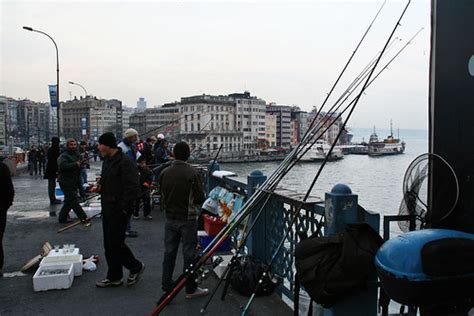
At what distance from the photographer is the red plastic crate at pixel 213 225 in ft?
20.8

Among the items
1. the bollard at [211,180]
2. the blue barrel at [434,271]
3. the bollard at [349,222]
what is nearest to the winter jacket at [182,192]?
the bollard at [349,222]

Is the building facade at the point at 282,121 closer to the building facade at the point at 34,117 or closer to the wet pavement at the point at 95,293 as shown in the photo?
the building facade at the point at 34,117

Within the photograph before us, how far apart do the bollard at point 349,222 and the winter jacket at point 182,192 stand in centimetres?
174

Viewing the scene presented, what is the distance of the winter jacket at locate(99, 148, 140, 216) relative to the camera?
4.85 meters

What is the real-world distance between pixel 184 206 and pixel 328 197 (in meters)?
1.81

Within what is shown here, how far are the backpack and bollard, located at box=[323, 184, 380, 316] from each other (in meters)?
0.27

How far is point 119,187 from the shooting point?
4910 millimetres

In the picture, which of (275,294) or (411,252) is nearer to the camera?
(411,252)

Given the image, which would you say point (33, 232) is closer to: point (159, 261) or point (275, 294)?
point (159, 261)

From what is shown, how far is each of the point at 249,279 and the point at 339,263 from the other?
1875 mm

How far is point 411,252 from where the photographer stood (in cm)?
233

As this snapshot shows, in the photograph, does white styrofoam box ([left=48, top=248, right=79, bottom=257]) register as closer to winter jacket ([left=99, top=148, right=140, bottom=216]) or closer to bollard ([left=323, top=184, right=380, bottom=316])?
winter jacket ([left=99, top=148, right=140, bottom=216])

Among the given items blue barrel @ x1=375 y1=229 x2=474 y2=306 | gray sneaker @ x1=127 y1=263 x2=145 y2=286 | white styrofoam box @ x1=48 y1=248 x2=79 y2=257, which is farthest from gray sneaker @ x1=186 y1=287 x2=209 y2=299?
blue barrel @ x1=375 y1=229 x2=474 y2=306

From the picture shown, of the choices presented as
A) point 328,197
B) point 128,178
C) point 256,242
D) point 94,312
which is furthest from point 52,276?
point 328,197
